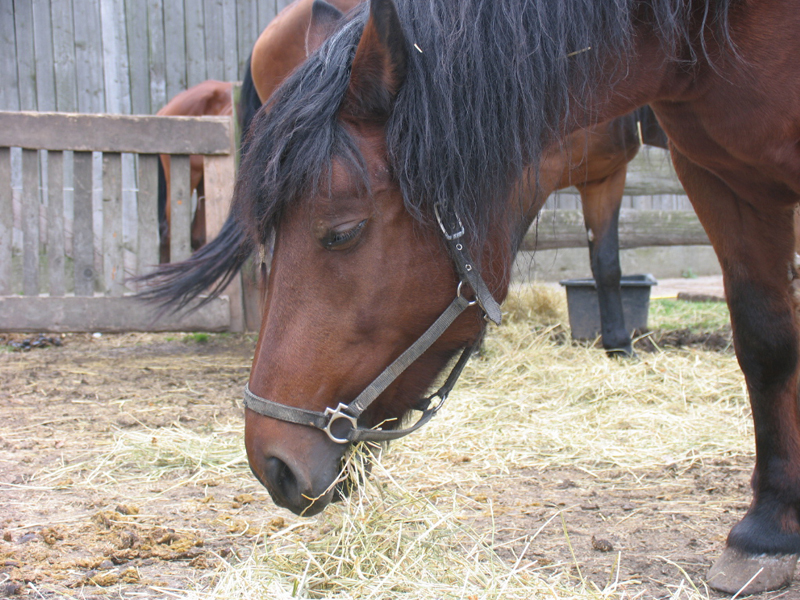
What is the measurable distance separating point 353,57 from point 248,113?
3.30 meters

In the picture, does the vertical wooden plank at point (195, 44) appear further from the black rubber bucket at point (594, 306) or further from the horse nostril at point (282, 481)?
the horse nostril at point (282, 481)

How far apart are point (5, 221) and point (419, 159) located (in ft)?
13.0

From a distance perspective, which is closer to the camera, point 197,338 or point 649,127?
point 649,127

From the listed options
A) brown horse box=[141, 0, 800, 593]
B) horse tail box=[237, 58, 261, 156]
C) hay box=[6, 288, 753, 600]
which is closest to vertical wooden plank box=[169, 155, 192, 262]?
horse tail box=[237, 58, 261, 156]

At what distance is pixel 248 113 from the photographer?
447cm

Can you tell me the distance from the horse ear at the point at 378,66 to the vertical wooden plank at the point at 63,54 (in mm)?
6940

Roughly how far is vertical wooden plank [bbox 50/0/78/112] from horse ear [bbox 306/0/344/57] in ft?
21.0

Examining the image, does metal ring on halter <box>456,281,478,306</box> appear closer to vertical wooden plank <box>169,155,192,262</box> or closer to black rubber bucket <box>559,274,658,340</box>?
black rubber bucket <box>559,274,658,340</box>

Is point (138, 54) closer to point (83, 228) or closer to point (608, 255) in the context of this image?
point (83, 228)

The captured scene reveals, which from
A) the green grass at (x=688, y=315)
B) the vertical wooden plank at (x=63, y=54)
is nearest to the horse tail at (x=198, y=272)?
the green grass at (x=688, y=315)

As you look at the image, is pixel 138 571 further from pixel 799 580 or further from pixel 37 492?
pixel 799 580

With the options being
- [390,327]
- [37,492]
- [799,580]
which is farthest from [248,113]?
[799,580]

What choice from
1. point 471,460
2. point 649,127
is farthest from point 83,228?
point 649,127

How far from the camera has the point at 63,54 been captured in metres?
7.28
